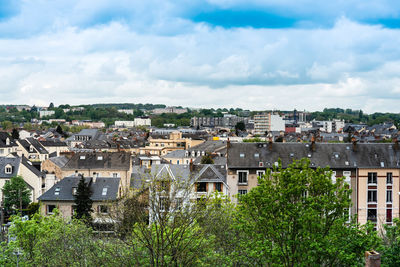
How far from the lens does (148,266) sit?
20.0 m

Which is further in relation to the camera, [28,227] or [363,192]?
[363,192]

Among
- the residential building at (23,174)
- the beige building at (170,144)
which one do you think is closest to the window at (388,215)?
the residential building at (23,174)

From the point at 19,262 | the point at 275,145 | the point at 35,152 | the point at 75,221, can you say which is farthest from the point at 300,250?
the point at 35,152

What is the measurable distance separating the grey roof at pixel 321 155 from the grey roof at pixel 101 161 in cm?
1639

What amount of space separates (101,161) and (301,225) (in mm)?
41938

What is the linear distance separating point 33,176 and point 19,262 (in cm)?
3497

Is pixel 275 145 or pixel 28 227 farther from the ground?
pixel 275 145

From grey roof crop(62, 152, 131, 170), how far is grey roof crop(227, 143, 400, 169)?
53.8ft

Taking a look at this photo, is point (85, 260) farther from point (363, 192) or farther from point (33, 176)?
point (33, 176)

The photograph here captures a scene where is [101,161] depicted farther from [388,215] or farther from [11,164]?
[388,215]

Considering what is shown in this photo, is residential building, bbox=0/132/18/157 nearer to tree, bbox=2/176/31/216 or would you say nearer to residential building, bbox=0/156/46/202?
residential building, bbox=0/156/46/202

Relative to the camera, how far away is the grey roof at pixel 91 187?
151ft

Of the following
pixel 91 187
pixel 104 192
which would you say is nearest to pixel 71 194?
pixel 91 187

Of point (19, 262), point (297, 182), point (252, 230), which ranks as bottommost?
point (19, 262)
